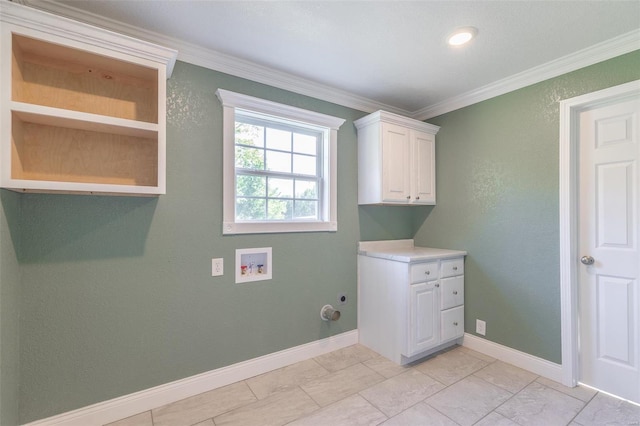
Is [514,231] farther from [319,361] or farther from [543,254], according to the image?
[319,361]

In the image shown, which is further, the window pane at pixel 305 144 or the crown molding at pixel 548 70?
the window pane at pixel 305 144

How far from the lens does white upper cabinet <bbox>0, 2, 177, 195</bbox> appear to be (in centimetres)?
141

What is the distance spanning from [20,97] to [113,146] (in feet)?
1.49

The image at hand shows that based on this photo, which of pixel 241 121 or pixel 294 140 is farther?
pixel 294 140

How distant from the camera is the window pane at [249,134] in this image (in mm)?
2398

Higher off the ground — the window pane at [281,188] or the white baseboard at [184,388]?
the window pane at [281,188]

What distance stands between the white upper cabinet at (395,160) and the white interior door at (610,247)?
4.04 feet

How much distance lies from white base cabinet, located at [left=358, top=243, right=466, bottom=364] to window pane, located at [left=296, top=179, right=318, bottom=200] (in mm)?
800

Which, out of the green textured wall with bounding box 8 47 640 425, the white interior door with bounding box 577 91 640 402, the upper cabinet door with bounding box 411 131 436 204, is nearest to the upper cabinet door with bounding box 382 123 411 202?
the upper cabinet door with bounding box 411 131 436 204

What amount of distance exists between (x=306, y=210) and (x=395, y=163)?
39.3 inches

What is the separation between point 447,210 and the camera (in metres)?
3.06

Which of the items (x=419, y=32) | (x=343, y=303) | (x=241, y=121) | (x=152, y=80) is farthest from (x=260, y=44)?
(x=343, y=303)

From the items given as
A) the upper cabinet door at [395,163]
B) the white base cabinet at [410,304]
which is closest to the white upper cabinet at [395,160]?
the upper cabinet door at [395,163]

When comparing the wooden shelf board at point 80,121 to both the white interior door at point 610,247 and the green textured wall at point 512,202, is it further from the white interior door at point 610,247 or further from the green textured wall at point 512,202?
the white interior door at point 610,247
